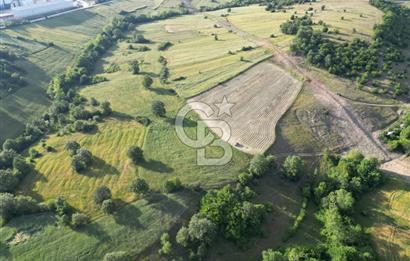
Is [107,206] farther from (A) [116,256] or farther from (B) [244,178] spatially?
(B) [244,178]

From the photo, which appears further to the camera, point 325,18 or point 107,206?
point 325,18

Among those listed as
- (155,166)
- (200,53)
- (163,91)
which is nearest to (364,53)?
(200,53)

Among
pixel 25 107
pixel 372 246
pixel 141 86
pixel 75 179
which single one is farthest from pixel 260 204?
pixel 25 107

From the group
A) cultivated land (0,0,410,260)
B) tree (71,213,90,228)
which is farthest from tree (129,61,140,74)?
tree (71,213,90,228)

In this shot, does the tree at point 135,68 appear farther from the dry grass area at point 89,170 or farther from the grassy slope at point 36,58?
the dry grass area at point 89,170

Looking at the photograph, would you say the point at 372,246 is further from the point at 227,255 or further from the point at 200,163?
the point at 200,163

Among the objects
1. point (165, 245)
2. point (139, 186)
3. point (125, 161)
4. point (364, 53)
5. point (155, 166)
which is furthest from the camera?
point (364, 53)

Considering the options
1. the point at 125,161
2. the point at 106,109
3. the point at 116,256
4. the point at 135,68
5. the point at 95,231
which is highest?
the point at 135,68
